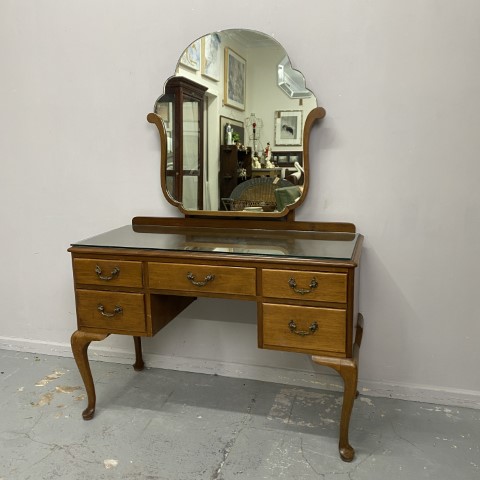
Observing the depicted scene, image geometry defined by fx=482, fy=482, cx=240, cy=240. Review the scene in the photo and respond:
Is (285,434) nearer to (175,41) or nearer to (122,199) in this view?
(122,199)

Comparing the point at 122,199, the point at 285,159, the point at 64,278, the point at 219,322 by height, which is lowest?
the point at 219,322

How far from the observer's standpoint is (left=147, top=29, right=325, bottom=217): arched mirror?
2201 millimetres

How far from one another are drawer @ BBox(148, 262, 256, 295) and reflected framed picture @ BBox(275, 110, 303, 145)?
699mm

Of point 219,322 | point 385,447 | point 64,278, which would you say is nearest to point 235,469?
point 385,447

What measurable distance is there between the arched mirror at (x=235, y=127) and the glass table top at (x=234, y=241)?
0.13 meters

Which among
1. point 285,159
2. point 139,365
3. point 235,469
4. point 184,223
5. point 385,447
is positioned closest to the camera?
point 235,469

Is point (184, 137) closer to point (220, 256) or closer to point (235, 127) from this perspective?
point (235, 127)

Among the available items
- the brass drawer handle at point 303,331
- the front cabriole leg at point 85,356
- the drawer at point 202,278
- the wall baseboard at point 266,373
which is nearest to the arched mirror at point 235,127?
the drawer at point 202,278

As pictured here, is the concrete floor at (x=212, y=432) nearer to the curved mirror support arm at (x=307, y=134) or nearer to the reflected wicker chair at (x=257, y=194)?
the reflected wicker chair at (x=257, y=194)

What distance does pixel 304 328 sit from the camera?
1834 millimetres

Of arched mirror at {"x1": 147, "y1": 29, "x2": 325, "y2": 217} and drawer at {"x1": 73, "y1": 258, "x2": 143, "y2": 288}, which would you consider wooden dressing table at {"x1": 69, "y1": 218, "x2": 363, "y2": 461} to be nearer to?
drawer at {"x1": 73, "y1": 258, "x2": 143, "y2": 288}

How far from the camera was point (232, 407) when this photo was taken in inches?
90.6

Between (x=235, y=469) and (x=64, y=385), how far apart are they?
1.12 metres

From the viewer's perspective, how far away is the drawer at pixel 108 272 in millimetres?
1986
